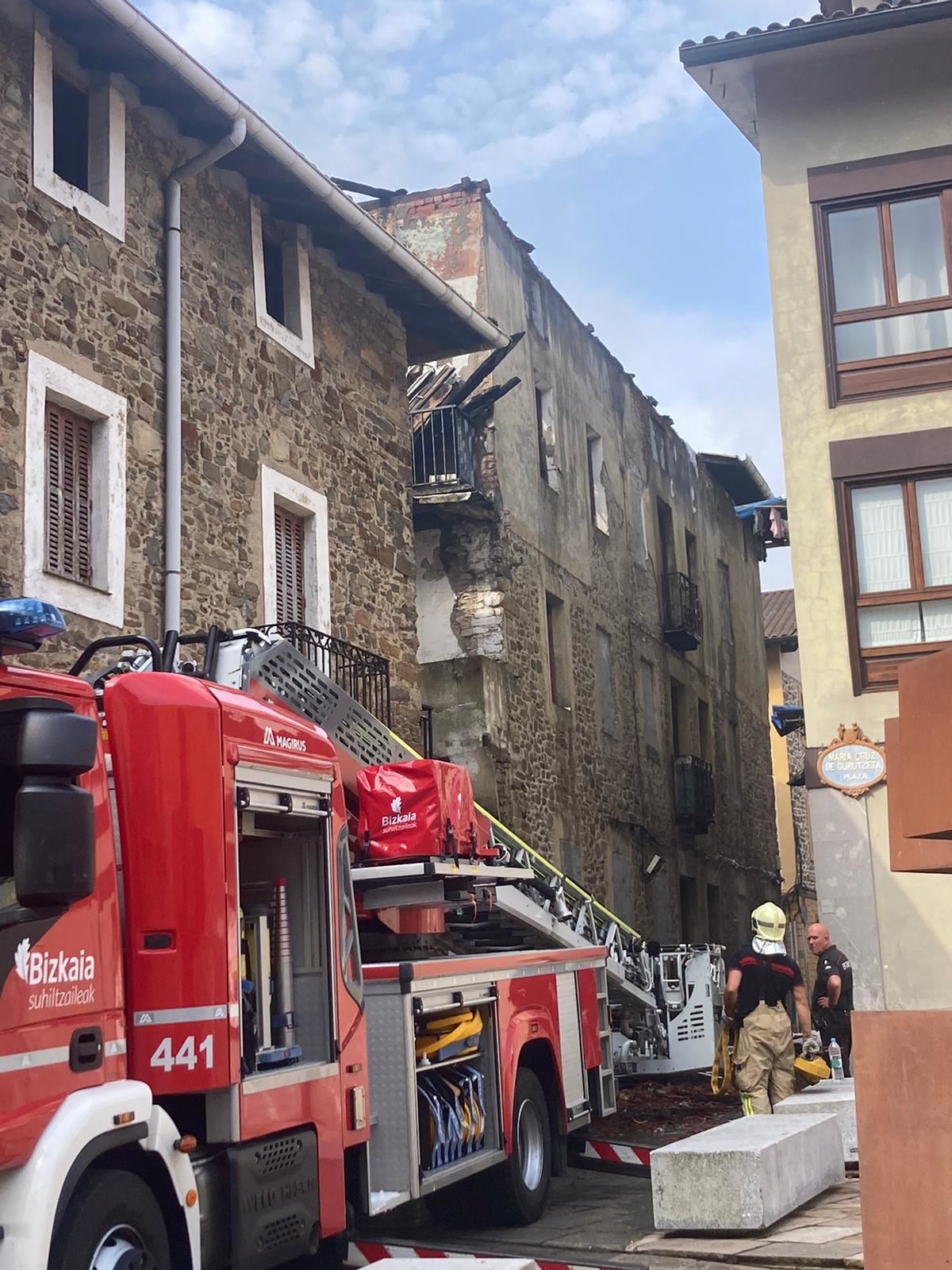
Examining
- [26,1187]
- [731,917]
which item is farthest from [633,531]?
[26,1187]

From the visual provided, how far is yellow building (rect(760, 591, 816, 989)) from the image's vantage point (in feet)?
120

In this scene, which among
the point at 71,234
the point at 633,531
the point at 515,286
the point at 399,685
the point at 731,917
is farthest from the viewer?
the point at 731,917

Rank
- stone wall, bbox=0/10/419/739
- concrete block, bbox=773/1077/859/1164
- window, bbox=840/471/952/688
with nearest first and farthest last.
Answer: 1. concrete block, bbox=773/1077/859/1164
2. stone wall, bbox=0/10/419/739
3. window, bbox=840/471/952/688

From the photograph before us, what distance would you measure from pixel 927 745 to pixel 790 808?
34.9m

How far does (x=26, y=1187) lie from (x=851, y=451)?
12.2 meters

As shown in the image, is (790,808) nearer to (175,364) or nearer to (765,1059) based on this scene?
(175,364)

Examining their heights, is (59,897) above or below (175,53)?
below

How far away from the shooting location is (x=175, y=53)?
12812 millimetres

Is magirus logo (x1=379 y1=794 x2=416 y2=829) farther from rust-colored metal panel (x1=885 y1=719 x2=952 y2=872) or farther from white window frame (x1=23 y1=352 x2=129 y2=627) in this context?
rust-colored metal panel (x1=885 y1=719 x2=952 y2=872)

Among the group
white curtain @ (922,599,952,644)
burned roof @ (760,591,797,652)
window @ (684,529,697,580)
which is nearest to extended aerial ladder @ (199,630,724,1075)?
white curtain @ (922,599,952,644)

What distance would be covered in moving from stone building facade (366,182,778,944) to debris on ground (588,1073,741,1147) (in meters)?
4.74

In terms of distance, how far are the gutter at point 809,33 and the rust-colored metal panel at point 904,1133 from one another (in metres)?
12.3

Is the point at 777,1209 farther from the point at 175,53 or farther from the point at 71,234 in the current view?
the point at 175,53

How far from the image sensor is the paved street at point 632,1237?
23.8 feet
